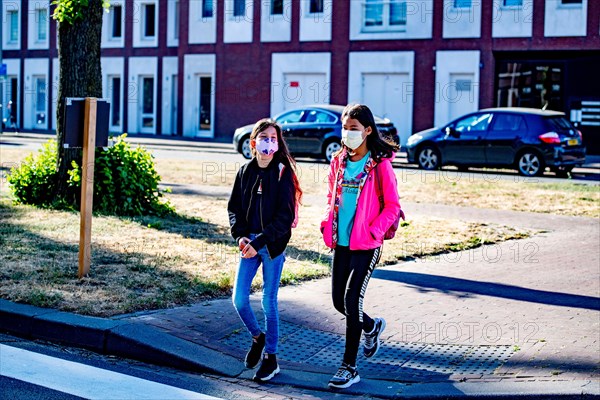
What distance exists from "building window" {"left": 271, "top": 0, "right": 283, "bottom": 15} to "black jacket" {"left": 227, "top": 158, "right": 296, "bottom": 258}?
32143 millimetres

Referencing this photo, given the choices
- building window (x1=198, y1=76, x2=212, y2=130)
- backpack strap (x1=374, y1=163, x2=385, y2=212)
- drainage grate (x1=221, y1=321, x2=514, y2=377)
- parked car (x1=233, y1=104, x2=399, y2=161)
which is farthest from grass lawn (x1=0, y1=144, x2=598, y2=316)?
building window (x1=198, y1=76, x2=212, y2=130)

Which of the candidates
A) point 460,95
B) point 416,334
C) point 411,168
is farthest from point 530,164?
point 416,334

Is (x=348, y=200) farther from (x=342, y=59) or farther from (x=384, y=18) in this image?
(x=342, y=59)

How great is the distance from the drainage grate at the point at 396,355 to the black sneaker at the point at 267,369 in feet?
1.48

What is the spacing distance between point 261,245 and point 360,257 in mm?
667

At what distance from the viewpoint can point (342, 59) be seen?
119ft

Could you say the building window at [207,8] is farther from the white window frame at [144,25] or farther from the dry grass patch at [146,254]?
the dry grass patch at [146,254]

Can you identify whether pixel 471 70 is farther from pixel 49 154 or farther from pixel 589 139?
pixel 49 154

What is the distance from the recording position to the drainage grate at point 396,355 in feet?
22.7

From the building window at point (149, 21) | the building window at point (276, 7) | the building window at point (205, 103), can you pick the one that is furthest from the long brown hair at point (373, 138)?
the building window at point (149, 21)

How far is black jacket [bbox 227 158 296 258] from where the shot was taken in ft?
21.2

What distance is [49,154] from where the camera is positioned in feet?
46.9

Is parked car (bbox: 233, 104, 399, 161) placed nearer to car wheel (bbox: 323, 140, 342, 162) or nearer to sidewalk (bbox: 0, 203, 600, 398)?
car wheel (bbox: 323, 140, 342, 162)

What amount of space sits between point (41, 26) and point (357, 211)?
1745 inches
